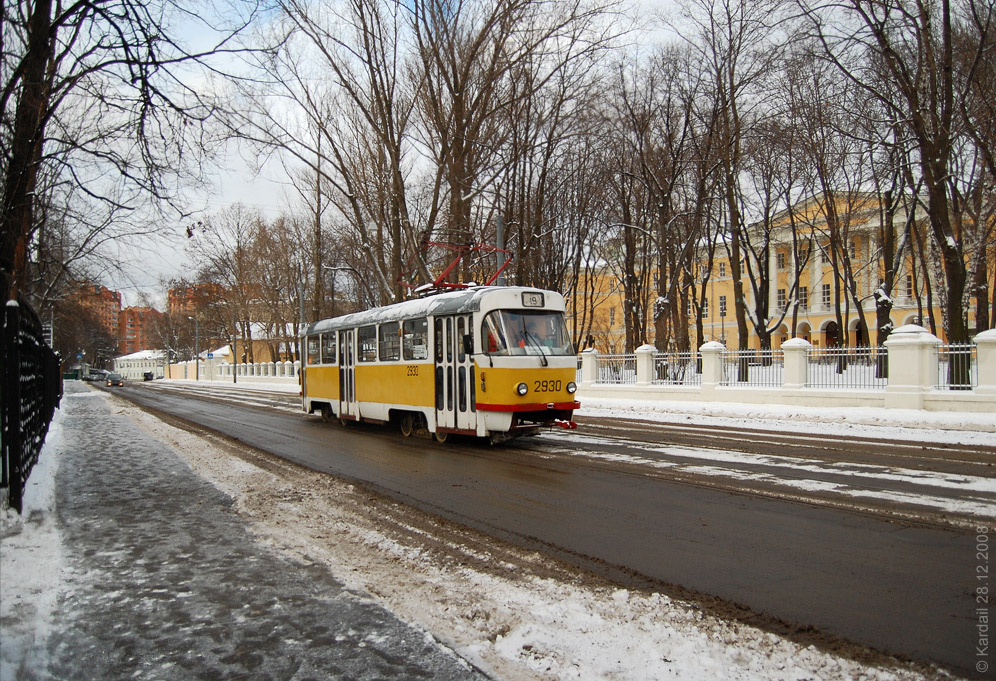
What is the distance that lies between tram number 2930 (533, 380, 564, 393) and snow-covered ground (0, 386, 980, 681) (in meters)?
4.81

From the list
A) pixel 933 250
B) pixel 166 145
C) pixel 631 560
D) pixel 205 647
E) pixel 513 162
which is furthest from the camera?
pixel 933 250

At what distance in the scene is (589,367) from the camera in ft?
94.4

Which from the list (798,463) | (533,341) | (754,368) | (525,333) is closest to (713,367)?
(754,368)

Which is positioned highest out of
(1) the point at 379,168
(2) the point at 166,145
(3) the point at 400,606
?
(1) the point at 379,168

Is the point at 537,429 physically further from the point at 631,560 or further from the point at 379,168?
the point at 379,168

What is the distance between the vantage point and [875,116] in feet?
81.8

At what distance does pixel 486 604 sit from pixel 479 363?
27.3 feet

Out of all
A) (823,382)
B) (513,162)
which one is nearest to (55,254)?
(513,162)

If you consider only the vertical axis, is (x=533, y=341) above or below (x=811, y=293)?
below

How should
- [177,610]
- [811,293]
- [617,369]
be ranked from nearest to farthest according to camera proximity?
[177,610]
[617,369]
[811,293]

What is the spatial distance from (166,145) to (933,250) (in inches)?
1323

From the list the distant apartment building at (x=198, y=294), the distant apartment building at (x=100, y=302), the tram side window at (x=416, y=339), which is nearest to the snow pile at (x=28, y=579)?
the tram side window at (x=416, y=339)

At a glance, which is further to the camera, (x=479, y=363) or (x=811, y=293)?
(x=811, y=293)

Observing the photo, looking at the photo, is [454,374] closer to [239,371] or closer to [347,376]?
[347,376]
